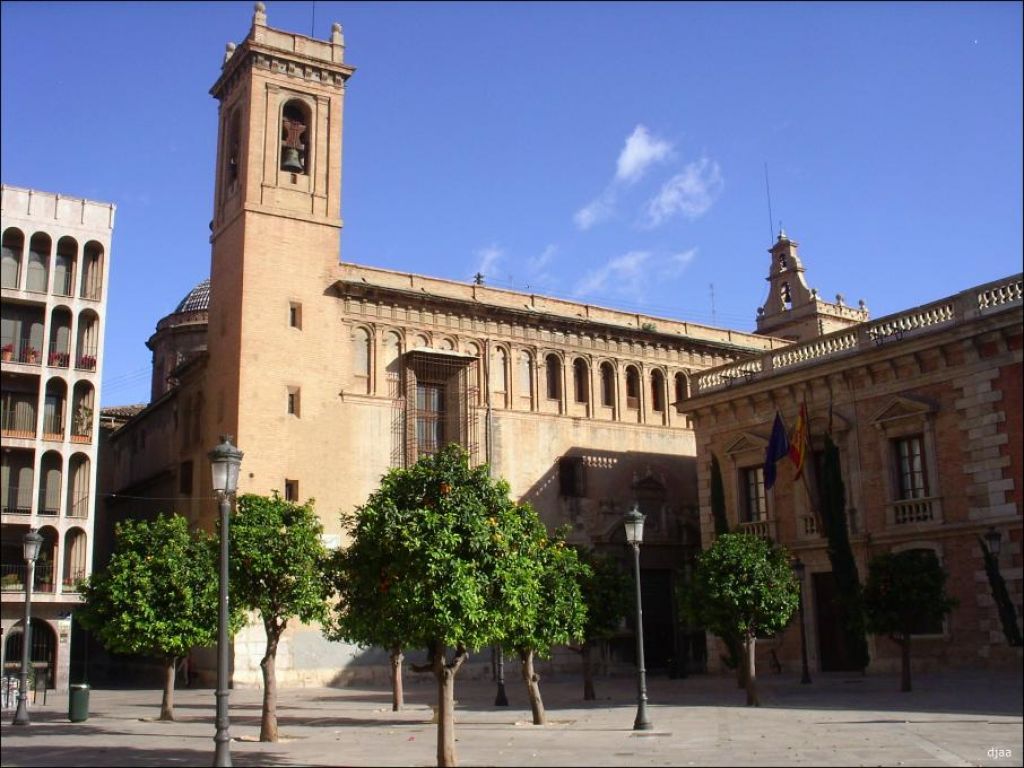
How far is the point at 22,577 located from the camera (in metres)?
37.7

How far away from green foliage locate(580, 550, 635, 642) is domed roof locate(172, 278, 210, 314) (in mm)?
36438

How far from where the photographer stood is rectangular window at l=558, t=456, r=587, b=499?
4456cm

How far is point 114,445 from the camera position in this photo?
194 ft

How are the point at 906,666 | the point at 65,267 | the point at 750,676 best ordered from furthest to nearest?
the point at 65,267 < the point at 906,666 < the point at 750,676

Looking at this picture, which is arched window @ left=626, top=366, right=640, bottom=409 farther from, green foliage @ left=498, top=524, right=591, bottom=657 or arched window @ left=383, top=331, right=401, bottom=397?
green foliage @ left=498, top=524, right=591, bottom=657

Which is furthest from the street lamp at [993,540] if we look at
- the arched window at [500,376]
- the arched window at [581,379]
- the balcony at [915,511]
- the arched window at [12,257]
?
the arched window at [12,257]

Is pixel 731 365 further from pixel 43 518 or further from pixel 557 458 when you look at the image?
pixel 43 518

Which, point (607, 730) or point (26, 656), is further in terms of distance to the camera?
point (26, 656)

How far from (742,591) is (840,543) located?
7787 millimetres

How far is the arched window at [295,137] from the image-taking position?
4066cm

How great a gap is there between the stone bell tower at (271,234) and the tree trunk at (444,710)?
22.6 meters

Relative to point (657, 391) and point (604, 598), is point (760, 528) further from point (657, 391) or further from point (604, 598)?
point (657, 391)

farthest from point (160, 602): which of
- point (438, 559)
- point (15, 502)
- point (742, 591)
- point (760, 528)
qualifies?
point (760, 528)

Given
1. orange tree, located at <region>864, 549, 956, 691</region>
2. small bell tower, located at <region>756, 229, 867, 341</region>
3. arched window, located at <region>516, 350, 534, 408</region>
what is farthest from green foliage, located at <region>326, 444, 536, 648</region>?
small bell tower, located at <region>756, 229, 867, 341</region>
